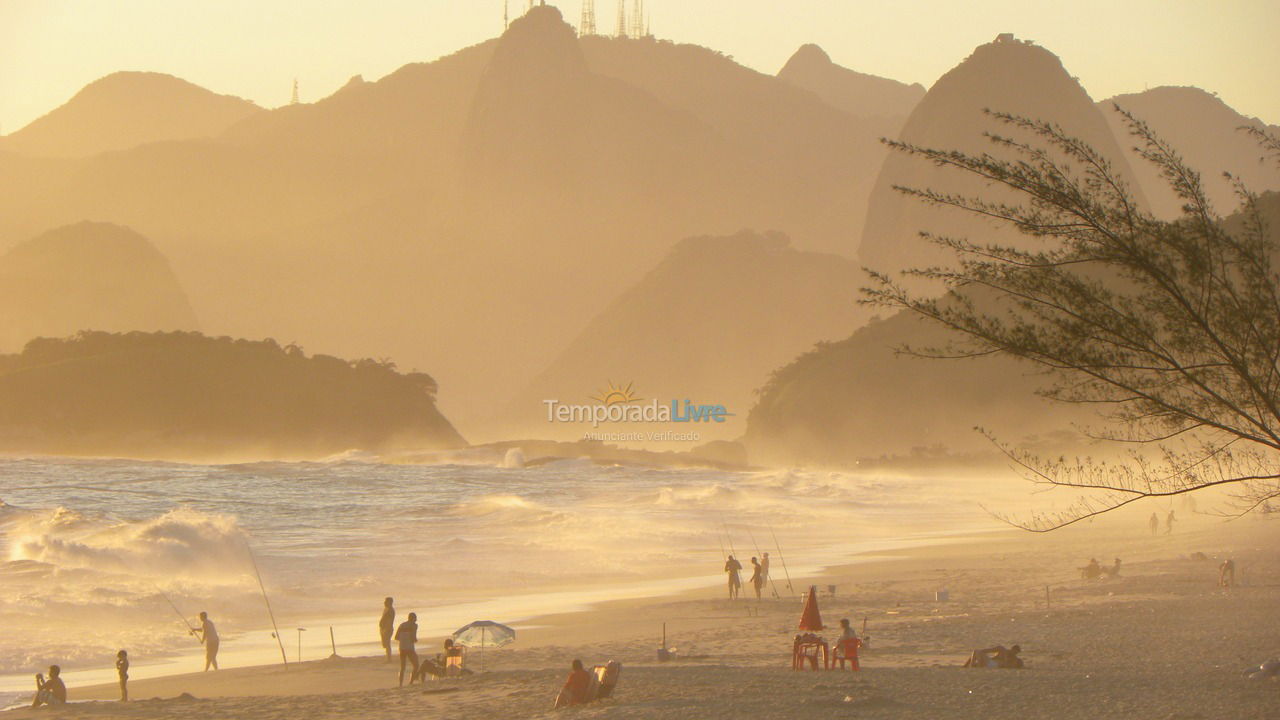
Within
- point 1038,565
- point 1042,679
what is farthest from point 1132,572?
point 1042,679

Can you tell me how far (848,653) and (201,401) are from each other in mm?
118011

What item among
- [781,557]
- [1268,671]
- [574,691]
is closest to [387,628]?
[574,691]

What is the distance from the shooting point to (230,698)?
15453 mm

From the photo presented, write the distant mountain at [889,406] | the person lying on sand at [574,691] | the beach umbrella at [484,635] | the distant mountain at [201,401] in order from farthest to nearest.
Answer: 1. the distant mountain at [201,401]
2. the distant mountain at [889,406]
3. the beach umbrella at [484,635]
4. the person lying on sand at [574,691]

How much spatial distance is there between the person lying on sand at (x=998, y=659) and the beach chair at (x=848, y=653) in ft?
4.53

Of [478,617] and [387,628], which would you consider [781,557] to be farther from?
[387,628]

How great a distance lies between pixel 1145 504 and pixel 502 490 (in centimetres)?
3501

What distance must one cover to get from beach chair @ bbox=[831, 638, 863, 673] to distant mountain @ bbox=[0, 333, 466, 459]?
108m

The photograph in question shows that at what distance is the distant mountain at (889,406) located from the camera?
102688mm

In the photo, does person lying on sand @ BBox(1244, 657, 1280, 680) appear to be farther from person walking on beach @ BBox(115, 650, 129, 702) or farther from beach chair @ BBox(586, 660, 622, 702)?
person walking on beach @ BBox(115, 650, 129, 702)

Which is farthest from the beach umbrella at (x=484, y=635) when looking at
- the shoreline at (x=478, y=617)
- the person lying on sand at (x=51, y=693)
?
the person lying on sand at (x=51, y=693)

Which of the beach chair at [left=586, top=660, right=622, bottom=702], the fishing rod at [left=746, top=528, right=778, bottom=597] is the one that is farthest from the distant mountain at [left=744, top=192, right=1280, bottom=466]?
the beach chair at [left=586, top=660, right=622, bottom=702]

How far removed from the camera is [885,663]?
16328mm

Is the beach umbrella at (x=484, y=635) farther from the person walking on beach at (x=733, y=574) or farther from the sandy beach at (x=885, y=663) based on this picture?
the person walking on beach at (x=733, y=574)
